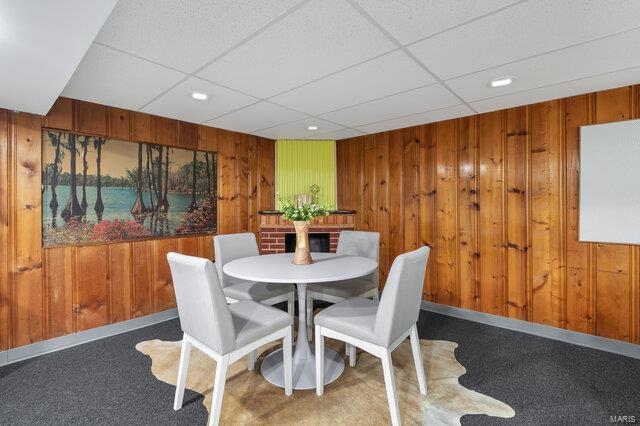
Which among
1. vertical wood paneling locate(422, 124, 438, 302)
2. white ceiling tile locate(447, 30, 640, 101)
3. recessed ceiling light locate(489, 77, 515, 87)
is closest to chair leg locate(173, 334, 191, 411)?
white ceiling tile locate(447, 30, 640, 101)

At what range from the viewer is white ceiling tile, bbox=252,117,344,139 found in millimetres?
3563

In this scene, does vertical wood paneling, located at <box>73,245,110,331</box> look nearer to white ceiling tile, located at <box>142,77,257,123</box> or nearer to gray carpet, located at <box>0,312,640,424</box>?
gray carpet, located at <box>0,312,640,424</box>

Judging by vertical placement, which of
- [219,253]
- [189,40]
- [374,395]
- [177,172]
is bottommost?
[374,395]

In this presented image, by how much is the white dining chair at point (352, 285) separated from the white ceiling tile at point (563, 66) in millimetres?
1617

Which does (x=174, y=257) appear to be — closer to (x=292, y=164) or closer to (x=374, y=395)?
(x=374, y=395)

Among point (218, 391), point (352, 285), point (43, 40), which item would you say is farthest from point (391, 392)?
point (43, 40)

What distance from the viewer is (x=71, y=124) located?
2756 millimetres

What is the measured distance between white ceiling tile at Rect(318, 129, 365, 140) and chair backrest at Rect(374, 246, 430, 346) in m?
2.48

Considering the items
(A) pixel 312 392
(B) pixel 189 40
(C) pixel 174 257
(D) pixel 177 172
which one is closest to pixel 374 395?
(A) pixel 312 392

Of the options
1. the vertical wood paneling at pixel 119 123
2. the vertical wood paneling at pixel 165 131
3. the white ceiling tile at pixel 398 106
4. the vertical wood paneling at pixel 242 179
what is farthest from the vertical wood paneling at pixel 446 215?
the vertical wood paneling at pixel 119 123

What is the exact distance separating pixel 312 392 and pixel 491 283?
7.47 ft

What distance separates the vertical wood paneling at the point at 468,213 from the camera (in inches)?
132

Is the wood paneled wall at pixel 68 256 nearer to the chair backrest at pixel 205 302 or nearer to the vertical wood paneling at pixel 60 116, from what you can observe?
the vertical wood paneling at pixel 60 116

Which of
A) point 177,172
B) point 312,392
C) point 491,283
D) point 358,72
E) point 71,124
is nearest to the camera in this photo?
point 312,392
